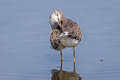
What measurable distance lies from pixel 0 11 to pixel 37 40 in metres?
2.91

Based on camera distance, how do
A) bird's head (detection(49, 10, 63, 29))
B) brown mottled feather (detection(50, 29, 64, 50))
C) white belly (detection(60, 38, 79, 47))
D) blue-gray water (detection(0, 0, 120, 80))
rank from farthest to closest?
bird's head (detection(49, 10, 63, 29)), brown mottled feather (detection(50, 29, 64, 50)), white belly (detection(60, 38, 79, 47)), blue-gray water (detection(0, 0, 120, 80))

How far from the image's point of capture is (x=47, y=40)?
14.2 metres

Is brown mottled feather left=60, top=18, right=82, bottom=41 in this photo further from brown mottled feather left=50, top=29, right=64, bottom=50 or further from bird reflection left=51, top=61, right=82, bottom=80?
bird reflection left=51, top=61, right=82, bottom=80

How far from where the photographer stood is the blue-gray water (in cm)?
1195

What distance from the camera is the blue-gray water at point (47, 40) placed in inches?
471

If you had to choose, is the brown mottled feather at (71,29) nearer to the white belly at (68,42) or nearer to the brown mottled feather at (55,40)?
the white belly at (68,42)

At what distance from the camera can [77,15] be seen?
16016 millimetres

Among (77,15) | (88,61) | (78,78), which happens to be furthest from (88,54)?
(77,15)

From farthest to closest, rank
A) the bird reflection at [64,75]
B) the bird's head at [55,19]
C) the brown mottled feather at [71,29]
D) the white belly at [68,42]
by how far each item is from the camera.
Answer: the bird's head at [55,19] < the brown mottled feather at [71,29] < the white belly at [68,42] < the bird reflection at [64,75]

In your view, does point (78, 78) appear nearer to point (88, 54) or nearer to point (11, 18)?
point (88, 54)

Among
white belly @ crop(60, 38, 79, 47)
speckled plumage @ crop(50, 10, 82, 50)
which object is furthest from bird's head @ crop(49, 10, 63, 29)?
white belly @ crop(60, 38, 79, 47)

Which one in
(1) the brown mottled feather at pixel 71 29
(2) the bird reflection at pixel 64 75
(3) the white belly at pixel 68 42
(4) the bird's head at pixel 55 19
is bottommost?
(2) the bird reflection at pixel 64 75

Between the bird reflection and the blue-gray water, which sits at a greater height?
the blue-gray water

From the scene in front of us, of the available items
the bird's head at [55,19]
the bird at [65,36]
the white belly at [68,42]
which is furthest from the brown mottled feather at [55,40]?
the bird's head at [55,19]
